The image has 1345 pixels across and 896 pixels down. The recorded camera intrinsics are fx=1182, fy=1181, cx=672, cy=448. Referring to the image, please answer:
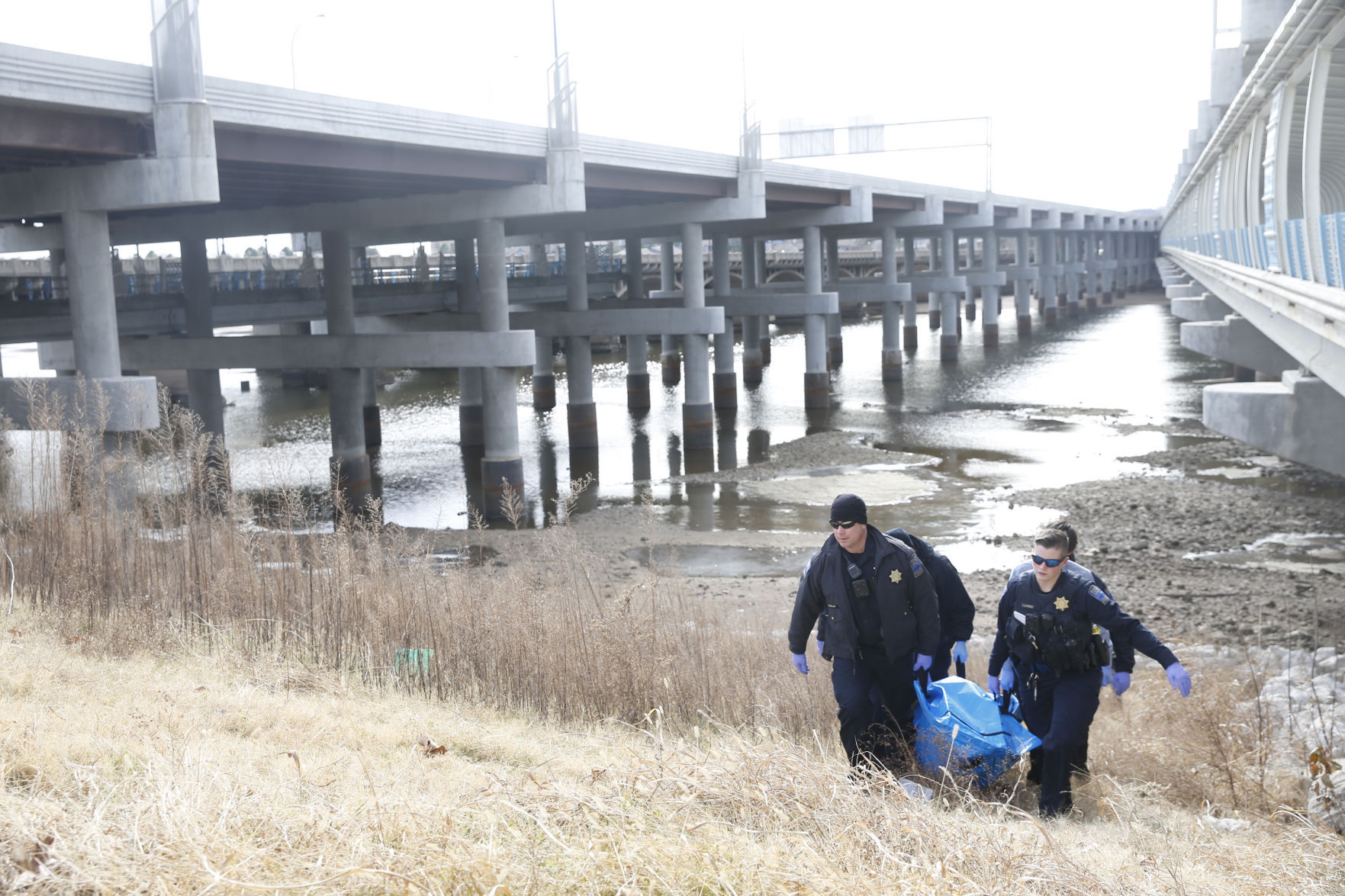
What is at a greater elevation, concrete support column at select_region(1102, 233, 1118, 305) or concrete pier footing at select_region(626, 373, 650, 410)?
concrete support column at select_region(1102, 233, 1118, 305)

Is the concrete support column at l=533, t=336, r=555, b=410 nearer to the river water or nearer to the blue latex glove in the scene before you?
the river water

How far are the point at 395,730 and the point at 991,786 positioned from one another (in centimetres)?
307

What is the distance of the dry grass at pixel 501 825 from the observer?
367 cm

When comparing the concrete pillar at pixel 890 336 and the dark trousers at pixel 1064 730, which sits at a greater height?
the concrete pillar at pixel 890 336

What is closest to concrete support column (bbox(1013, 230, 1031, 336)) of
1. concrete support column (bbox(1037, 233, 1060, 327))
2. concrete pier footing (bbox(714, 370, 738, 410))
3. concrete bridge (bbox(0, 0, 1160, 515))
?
concrete support column (bbox(1037, 233, 1060, 327))

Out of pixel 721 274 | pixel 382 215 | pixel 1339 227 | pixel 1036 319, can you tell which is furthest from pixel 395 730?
pixel 1036 319

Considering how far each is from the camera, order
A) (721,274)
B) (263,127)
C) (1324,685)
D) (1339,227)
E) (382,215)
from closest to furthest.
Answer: (1339,227)
(1324,685)
(263,127)
(382,215)
(721,274)

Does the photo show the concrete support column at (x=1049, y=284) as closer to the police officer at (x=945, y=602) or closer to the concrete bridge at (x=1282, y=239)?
the concrete bridge at (x=1282, y=239)

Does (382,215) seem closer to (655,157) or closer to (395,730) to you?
(655,157)

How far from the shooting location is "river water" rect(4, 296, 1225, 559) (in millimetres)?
20578

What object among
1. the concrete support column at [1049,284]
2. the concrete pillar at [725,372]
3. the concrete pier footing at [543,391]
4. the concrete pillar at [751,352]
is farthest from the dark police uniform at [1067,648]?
the concrete support column at [1049,284]

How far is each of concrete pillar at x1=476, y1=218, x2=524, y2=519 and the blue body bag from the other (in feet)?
52.4

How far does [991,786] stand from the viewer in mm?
6016

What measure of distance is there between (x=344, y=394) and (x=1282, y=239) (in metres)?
18.5
